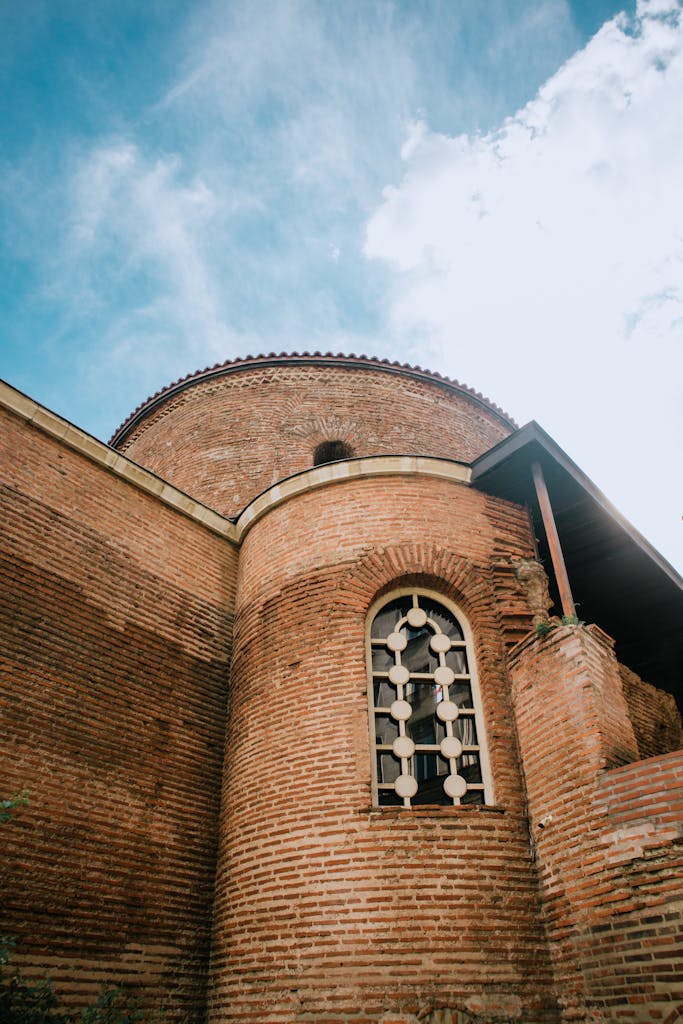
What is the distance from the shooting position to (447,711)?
667 cm

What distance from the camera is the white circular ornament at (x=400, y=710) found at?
665 centimetres

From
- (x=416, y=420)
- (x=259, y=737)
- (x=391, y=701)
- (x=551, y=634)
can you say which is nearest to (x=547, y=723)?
(x=551, y=634)

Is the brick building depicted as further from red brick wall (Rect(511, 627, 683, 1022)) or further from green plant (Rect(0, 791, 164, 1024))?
green plant (Rect(0, 791, 164, 1024))

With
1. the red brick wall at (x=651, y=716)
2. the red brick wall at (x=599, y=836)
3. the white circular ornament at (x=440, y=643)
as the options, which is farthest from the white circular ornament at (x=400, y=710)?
the red brick wall at (x=651, y=716)

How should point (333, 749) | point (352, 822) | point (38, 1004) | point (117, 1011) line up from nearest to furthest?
point (38, 1004) < point (117, 1011) < point (352, 822) < point (333, 749)

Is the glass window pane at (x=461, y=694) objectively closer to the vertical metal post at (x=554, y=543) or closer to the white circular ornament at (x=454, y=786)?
the white circular ornament at (x=454, y=786)

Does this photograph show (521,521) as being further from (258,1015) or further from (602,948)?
(258,1015)

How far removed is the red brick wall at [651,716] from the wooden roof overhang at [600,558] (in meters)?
0.54

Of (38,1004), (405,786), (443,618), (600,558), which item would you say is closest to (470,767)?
(405,786)

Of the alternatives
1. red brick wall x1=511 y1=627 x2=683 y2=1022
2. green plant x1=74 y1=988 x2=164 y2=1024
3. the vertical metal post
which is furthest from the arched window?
green plant x1=74 y1=988 x2=164 y2=1024

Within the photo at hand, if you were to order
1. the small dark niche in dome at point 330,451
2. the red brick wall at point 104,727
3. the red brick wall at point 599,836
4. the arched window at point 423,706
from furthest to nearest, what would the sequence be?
the small dark niche in dome at point 330,451 < the arched window at point 423,706 < the red brick wall at point 104,727 < the red brick wall at point 599,836

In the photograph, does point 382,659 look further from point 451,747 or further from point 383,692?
point 451,747

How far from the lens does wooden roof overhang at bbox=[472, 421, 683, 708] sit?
8.05 m

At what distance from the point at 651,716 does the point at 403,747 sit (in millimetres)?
5441
